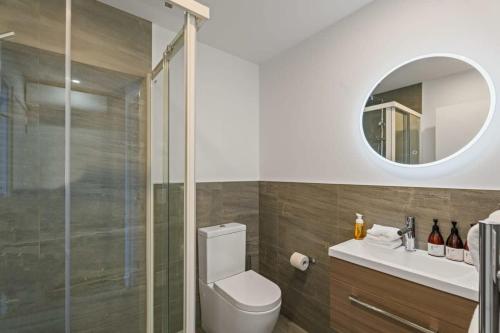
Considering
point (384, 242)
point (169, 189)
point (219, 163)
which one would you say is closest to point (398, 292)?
point (384, 242)

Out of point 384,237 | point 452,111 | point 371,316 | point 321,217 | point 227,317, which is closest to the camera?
point 371,316

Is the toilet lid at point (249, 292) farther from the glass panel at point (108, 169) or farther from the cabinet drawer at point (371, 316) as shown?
the glass panel at point (108, 169)

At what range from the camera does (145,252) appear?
68.4 inches

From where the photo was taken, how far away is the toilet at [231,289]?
156 centimetres

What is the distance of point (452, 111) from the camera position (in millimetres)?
1320

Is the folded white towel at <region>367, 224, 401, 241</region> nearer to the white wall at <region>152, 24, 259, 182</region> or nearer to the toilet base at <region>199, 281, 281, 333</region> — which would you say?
the toilet base at <region>199, 281, 281, 333</region>

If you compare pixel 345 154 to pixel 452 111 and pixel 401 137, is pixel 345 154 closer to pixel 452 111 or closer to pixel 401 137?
pixel 401 137

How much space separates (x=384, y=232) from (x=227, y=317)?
45.3 inches

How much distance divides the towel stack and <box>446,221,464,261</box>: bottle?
23 centimetres

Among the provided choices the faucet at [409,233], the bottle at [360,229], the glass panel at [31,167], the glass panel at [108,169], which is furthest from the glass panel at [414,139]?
the glass panel at [31,167]

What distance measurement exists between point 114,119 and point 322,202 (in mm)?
1566

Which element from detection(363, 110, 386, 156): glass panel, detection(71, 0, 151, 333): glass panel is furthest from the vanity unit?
detection(71, 0, 151, 333): glass panel

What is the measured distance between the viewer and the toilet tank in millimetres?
1888

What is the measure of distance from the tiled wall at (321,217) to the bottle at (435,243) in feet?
0.10
